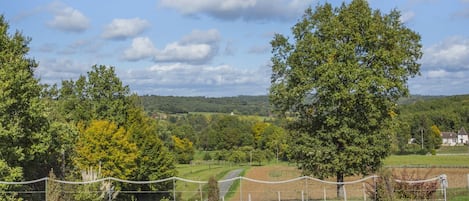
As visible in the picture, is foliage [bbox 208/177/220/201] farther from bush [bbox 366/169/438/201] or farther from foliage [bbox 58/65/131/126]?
foliage [bbox 58/65/131/126]

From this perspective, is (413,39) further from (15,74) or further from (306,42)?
(15,74)

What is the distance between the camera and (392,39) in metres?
26.0

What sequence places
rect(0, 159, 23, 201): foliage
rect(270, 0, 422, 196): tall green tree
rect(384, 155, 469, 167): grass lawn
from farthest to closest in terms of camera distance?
1. rect(384, 155, 469, 167): grass lawn
2. rect(270, 0, 422, 196): tall green tree
3. rect(0, 159, 23, 201): foliage

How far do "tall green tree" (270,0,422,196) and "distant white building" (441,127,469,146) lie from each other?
120444mm

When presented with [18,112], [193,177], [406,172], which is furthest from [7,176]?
[193,177]

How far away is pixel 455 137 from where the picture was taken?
141250 millimetres

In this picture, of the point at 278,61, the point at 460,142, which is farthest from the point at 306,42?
the point at 460,142

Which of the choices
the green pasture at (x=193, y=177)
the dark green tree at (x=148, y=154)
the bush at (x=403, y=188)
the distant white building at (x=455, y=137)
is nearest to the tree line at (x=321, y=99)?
the bush at (x=403, y=188)

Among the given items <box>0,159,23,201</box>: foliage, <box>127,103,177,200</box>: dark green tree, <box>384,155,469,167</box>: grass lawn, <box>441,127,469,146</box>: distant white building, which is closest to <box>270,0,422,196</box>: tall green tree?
<box>0,159,23,201</box>: foliage

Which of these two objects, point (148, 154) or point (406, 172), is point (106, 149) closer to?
point (148, 154)

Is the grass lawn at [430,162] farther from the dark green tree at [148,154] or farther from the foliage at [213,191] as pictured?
the foliage at [213,191]

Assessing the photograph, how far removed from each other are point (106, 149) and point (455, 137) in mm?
121715

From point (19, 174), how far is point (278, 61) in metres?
13.7

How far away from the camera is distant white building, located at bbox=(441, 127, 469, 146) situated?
5438 inches
